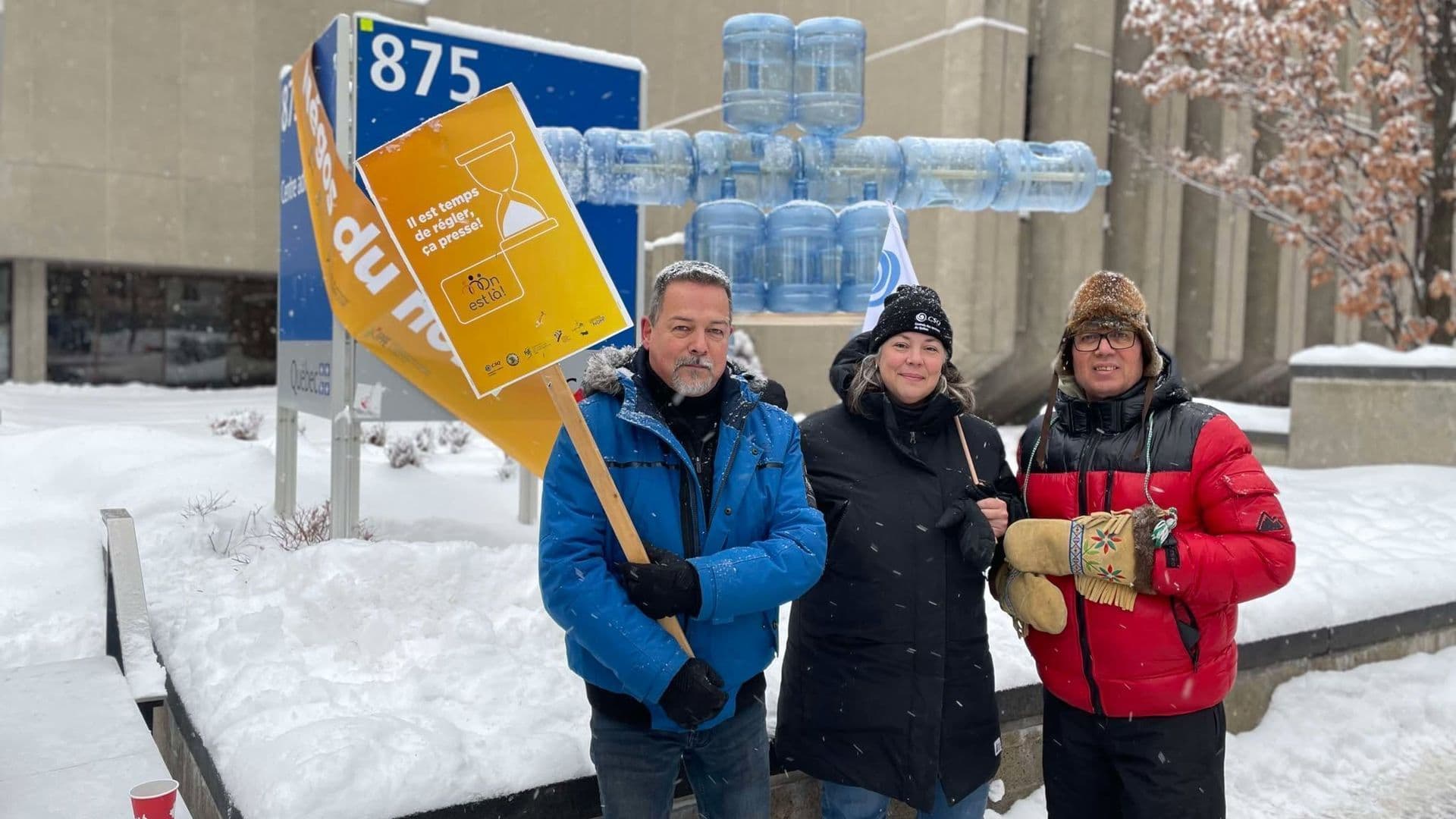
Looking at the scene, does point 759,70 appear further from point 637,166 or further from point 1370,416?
point 1370,416

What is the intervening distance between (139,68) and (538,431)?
60.9ft

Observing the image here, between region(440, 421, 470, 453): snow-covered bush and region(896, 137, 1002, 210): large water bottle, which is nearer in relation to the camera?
region(896, 137, 1002, 210): large water bottle

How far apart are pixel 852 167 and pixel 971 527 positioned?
437cm

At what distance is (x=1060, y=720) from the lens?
3033 mm

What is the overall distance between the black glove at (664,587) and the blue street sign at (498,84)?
3.35m

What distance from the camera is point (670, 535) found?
2531mm

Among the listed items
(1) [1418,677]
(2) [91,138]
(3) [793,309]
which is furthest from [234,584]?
(2) [91,138]

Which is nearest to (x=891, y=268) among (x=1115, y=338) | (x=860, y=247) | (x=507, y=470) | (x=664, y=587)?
(x=860, y=247)

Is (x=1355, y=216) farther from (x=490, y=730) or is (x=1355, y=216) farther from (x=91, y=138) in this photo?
(x=91, y=138)

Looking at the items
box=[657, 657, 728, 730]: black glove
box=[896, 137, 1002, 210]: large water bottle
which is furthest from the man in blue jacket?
box=[896, 137, 1002, 210]: large water bottle

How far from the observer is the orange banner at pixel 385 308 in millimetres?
5523

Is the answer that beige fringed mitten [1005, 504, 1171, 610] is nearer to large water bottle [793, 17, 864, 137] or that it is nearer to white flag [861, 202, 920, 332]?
white flag [861, 202, 920, 332]

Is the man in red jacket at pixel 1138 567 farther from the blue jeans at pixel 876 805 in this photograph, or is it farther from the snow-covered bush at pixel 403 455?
the snow-covered bush at pixel 403 455

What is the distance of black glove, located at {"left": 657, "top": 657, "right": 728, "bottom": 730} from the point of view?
2365 mm
